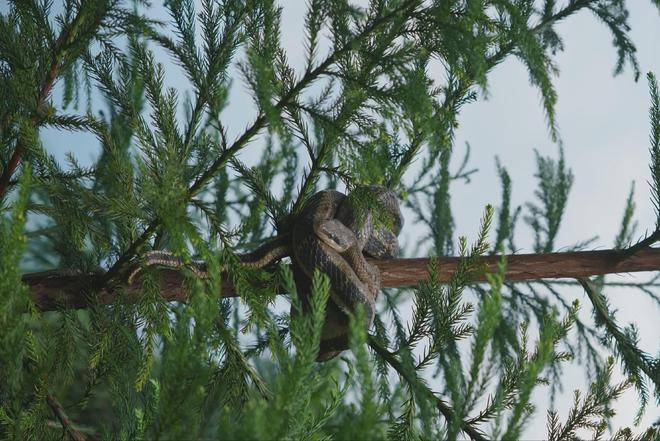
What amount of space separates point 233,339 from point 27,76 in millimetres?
557

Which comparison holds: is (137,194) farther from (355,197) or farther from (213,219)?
(355,197)

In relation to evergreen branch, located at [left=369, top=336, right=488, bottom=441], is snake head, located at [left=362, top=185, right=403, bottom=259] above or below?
above

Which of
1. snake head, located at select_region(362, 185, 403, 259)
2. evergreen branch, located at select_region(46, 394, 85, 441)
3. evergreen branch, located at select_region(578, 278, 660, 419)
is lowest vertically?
evergreen branch, located at select_region(46, 394, 85, 441)

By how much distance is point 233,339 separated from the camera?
3.89ft

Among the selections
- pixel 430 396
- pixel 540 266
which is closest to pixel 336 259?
pixel 430 396

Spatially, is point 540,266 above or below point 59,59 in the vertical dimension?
below

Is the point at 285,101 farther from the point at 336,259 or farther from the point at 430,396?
the point at 430,396

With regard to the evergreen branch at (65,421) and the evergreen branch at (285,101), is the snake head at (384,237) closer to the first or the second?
the evergreen branch at (285,101)

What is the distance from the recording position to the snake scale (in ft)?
4.65

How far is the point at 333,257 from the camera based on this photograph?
56.6 inches

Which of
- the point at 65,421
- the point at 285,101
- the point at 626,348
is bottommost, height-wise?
the point at 65,421

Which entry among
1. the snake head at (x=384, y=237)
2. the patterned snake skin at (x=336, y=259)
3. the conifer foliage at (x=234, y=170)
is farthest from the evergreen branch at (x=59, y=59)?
the snake head at (x=384, y=237)

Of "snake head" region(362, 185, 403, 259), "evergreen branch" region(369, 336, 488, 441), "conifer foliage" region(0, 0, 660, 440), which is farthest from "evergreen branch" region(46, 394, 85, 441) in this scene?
"snake head" region(362, 185, 403, 259)

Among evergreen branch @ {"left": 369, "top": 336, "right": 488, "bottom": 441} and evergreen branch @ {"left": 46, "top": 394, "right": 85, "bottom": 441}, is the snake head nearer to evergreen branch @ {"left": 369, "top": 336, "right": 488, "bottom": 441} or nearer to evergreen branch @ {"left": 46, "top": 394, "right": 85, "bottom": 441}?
evergreen branch @ {"left": 369, "top": 336, "right": 488, "bottom": 441}
